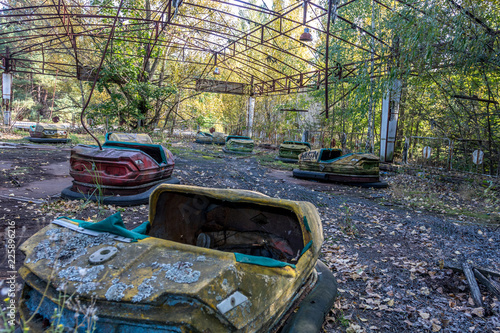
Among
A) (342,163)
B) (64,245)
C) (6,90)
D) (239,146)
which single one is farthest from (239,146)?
(6,90)

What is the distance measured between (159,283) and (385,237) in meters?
3.10

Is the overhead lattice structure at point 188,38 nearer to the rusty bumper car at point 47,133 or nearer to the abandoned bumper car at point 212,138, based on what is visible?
the rusty bumper car at point 47,133

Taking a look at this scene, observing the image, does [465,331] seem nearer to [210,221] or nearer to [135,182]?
[210,221]

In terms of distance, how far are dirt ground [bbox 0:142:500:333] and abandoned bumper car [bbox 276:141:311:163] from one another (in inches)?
171

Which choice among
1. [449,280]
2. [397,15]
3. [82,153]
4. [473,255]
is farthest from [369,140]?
[82,153]

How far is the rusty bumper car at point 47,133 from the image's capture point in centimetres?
1173

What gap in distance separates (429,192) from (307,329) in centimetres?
569

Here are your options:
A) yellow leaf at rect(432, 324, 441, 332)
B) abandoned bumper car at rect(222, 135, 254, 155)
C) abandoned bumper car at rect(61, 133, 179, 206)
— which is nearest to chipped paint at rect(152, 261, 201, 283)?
yellow leaf at rect(432, 324, 441, 332)

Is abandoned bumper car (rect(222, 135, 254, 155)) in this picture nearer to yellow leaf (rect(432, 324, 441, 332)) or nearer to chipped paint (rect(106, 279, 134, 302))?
yellow leaf (rect(432, 324, 441, 332))

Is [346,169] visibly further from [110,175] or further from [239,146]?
[239,146]

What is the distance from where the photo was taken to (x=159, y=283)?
1036 mm

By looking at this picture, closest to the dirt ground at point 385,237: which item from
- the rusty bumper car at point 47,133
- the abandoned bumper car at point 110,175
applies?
the abandoned bumper car at point 110,175

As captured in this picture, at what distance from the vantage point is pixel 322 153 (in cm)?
750

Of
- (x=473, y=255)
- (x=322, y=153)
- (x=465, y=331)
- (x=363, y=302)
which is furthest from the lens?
(x=322, y=153)
